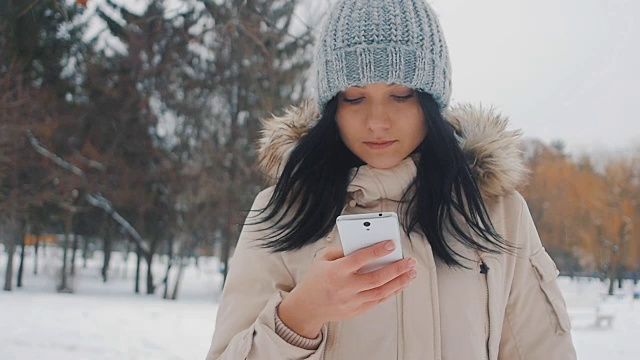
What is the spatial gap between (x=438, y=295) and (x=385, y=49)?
1.92 feet

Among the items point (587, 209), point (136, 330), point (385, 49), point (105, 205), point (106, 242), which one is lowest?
point (106, 242)

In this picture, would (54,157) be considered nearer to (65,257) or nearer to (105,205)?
(105,205)

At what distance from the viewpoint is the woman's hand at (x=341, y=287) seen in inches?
39.4

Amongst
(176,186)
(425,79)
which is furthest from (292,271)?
(176,186)

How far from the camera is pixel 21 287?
1936 centimetres

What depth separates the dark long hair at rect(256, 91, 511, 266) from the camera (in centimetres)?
136

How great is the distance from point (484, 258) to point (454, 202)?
0.49ft

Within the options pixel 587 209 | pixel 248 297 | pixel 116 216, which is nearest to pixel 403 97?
pixel 248 297

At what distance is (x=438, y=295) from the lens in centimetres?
130

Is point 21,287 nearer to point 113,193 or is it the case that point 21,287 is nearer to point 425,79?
Answer: point 113,193

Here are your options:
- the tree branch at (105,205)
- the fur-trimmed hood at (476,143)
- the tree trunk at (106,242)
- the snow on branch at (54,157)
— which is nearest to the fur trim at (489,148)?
the fur-trimmed hood at (476,143)

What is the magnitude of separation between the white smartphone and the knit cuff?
231 mm

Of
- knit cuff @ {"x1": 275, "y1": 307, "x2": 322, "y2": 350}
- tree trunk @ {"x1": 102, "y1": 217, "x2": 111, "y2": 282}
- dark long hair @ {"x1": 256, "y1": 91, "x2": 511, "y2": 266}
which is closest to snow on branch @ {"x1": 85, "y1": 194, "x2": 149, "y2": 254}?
tree trunk @ {"x1": 102, "y1": 217, "x2": 111, "y2": 282}

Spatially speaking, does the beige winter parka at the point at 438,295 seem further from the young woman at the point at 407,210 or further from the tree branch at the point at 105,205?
the tree branch at the point at 105,205
